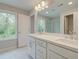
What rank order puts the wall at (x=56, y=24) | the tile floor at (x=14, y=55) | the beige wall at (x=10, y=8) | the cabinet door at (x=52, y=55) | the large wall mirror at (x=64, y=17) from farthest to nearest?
1. the beige wall at (x=10, y=8)
2. the tile floor at (x=14, y=55)
3. the wall at (x=56, y=24)
4. the large wall mirror at (x=64, y=17)
5. the cabinet door at (x=52, y=55)

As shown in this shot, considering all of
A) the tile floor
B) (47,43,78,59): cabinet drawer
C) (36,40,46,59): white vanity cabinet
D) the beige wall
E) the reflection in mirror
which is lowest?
the tile floor

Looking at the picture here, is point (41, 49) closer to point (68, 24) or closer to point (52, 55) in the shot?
point (52, 55)

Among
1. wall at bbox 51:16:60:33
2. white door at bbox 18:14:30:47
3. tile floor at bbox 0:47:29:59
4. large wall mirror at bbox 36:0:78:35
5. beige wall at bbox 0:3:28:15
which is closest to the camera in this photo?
large wall mirror at bbox 36:0:78:35

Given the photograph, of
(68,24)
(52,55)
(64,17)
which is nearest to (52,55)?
(52,55)

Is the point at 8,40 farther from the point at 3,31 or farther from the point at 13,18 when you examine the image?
the point at 13,18

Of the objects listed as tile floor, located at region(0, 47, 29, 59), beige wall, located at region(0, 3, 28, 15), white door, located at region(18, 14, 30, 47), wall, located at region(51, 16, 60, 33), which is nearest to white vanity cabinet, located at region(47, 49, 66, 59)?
wall, located at region(51, 16, 60, 33)

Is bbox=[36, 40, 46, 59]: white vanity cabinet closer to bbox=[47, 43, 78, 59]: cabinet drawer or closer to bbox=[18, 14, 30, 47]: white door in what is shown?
bbox=[47, 43, 78, 59]: cabinet drawer

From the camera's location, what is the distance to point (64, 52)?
115 cm

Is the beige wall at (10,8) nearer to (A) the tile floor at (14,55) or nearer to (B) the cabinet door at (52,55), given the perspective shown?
(A) the tile floor at (14,55)

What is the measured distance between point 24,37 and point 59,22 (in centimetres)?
289

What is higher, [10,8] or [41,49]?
[10,8]

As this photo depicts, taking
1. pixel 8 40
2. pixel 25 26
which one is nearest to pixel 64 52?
pixel 8 40

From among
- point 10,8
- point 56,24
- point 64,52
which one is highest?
point 10,8

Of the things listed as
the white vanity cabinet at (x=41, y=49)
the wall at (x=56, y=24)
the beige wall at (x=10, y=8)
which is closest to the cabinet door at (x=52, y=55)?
the white vanity cabinet at (x=41, y=49)
